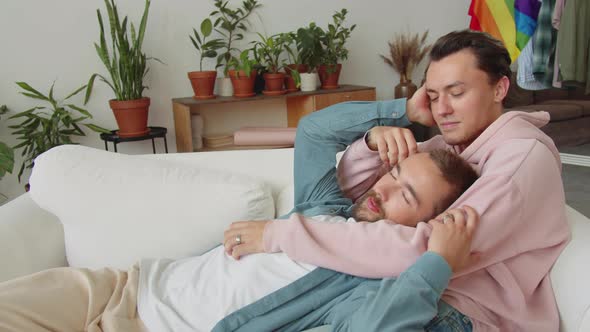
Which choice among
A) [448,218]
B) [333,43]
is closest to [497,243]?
[448,218]

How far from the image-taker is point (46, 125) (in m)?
3.14

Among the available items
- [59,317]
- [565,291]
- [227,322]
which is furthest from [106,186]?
[565,291]

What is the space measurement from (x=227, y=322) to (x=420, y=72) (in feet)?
14.1

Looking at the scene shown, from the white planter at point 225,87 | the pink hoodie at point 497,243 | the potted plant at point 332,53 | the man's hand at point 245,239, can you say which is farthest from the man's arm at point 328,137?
the potted plant at point 332,53

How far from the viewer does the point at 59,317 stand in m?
1.15

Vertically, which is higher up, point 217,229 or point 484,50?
point 484,50

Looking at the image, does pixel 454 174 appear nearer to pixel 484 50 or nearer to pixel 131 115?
pixel 484 50

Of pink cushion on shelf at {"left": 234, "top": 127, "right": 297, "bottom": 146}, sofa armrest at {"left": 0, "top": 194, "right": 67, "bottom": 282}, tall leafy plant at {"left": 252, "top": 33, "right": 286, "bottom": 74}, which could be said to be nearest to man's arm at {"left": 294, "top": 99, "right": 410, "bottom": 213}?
sofa armrest at {"left": 0, "top": 194, "right": 67, "bottom": 282}

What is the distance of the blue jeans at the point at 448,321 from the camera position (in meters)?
0.98

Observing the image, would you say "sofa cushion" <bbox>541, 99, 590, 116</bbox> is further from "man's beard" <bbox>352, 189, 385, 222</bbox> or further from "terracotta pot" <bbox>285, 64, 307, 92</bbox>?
"man's beard" <bbox>352, 189, 385, 222</bbox>

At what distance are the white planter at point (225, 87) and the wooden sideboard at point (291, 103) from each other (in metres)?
0.11

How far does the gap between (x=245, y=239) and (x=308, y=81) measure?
2839 mm

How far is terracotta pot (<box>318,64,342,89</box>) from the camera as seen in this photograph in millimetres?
4020

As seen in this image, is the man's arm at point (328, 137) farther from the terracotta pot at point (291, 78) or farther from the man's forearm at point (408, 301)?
the terracotta pot at point (291, 78)
